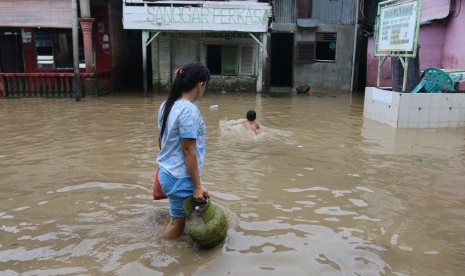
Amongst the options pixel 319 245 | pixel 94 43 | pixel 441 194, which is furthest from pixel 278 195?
pixel 94 43

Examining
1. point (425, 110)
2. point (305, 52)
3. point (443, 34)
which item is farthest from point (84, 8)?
point (443, 34)

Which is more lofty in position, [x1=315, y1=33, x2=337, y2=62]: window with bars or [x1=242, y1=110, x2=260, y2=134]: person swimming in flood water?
[x1=315, y1=33, x2=337, y2=62]: window with bars

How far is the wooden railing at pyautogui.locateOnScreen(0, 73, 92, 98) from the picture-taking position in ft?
53.8

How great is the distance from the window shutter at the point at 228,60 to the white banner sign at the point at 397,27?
8.94 metres

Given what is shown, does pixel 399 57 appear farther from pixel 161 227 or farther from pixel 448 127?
pixel 161 227

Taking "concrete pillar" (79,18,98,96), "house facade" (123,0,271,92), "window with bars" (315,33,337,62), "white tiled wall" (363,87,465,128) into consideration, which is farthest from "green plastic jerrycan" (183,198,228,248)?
"window with bars" (315,33,337,62)

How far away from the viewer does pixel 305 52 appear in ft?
67.0

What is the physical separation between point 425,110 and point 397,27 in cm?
210

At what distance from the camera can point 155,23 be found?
55.9 ft

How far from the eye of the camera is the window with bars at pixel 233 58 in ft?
63.6

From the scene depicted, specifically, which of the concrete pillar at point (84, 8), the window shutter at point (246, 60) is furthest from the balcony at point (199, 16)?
the window shutter at point (246, 60)

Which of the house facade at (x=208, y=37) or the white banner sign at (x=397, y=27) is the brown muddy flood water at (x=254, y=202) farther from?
the house facade at (x=208, y=37)

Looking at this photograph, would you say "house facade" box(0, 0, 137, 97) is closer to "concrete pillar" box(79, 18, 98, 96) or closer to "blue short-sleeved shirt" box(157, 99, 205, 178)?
"concrete pillar" box(79, 18, 98, 96)

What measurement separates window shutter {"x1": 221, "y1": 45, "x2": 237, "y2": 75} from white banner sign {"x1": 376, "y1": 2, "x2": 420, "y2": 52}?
8937mm
